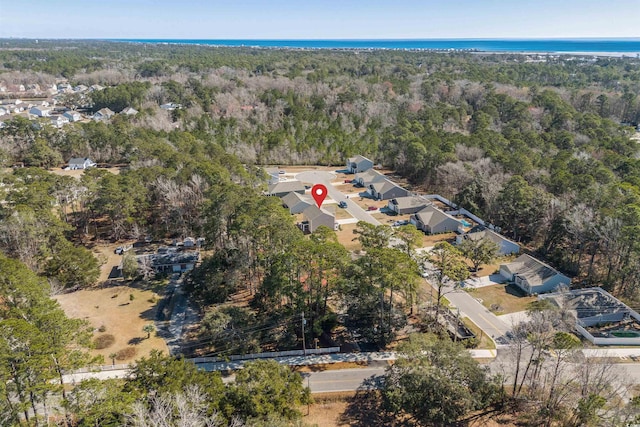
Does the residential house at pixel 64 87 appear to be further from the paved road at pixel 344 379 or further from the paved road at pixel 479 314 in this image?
the paved road at pixel 344 379

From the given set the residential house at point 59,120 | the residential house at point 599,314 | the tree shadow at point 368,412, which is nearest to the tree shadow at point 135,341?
the tree shadow at point 368,412

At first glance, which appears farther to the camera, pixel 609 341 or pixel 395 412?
pixel 609 341

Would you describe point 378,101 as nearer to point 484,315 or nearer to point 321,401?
point 484,315

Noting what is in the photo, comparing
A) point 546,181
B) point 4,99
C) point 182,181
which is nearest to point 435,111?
point 546,181

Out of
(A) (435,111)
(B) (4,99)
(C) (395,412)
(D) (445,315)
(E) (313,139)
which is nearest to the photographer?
(C) (395,412)

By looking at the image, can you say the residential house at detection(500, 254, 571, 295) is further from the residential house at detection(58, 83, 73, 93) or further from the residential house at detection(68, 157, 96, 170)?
the residential house at detection(58, 83, 73, 93)

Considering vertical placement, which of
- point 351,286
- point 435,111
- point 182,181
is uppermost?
point 435,111

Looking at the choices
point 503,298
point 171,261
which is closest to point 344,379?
point 503,298
